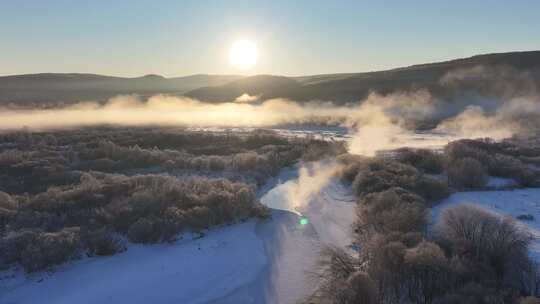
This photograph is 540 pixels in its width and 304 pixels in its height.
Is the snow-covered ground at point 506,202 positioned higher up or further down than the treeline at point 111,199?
further down

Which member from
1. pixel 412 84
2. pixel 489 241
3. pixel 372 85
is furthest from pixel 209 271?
pixel 372 85

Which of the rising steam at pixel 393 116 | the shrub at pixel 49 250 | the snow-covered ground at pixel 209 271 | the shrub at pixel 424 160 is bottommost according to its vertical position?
the rising steam at pixel 393 116

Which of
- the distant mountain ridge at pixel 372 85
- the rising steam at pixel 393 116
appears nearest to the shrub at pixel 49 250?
the rising steam at pixel 393 116

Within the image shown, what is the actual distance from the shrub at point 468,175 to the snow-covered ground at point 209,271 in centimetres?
666

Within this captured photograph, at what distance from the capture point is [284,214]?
754 inches

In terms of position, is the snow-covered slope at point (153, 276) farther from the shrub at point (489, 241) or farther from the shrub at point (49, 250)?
the shrub at point (489, 241)

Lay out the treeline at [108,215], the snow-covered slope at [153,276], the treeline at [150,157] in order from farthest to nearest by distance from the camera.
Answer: the treeline at [150,157] → the treeline at [108,215] → the snow-covered slope at [153,276]

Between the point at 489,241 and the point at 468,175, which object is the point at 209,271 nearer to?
the point at 489,241

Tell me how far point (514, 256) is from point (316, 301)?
15.6ft

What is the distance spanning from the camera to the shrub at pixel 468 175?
73.4 feet

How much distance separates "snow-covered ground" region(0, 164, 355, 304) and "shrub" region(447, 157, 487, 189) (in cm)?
666

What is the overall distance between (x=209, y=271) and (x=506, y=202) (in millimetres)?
11783

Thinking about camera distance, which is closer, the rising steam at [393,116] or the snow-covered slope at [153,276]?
the snow-covered slope at [153,276]

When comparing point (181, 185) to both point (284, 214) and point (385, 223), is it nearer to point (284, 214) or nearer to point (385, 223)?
point (284, 214)
